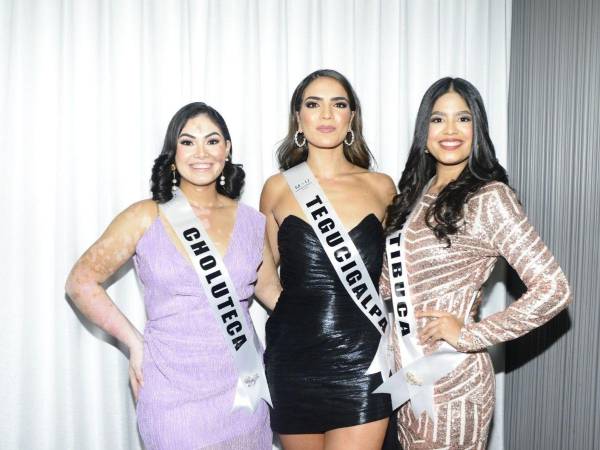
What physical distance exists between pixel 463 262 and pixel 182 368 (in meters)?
0.95

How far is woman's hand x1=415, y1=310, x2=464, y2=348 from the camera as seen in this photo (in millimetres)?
1767

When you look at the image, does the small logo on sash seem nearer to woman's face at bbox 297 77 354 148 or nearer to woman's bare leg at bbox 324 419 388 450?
woman's face at bbox 297 77 354 148

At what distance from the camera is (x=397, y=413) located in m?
2.04

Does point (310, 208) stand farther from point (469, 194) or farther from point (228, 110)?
point (228, 110)

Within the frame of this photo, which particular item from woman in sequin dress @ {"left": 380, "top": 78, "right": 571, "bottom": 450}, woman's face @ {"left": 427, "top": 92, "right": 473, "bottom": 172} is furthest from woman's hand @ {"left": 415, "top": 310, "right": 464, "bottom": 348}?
woman's face @ {"left": 427, "top": 92, "right": 473, "bottom": 172}

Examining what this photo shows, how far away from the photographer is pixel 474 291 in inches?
72.6

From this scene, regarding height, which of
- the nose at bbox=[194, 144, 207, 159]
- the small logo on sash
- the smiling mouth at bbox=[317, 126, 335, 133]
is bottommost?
the small logo on sash

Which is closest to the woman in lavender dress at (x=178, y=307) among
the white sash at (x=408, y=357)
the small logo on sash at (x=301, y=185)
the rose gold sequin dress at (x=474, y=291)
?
the small logo on sash at (x=301, y=185)

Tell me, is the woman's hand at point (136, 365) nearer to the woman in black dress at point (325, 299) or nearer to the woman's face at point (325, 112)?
the woman in black dress at point (325, 299)

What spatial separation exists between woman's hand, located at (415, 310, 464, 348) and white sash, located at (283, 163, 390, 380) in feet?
0.82

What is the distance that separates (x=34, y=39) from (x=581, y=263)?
2.38 metres

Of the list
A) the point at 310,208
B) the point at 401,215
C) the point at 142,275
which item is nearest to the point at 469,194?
the point at 401,215

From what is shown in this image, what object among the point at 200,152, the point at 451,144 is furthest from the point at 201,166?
the point at 451,144

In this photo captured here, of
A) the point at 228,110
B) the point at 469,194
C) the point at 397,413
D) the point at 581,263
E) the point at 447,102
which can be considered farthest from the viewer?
the point at 228,110
